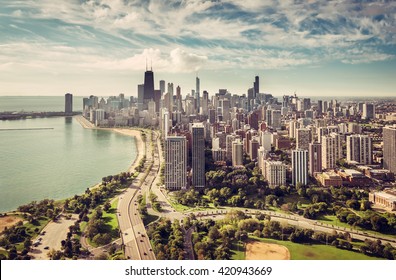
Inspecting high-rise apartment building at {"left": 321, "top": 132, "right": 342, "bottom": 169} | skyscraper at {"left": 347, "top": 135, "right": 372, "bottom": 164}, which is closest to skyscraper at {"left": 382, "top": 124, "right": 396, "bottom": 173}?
skyscraper at {"left": 347, "top": 135, "right": 372, "bottom": 164}

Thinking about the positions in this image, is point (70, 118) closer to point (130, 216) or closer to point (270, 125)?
point (270, 125)

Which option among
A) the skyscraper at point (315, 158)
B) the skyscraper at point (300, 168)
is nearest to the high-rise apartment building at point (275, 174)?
the skyscraper at point (300, 168)

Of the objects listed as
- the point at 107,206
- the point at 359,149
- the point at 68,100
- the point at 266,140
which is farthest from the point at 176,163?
the point at 68,100

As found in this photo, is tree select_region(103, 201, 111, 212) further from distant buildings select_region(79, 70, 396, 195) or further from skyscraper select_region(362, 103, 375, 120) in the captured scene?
skyscraper select_region(362, 103, 375, 120)

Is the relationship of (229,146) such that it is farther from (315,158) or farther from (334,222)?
(334,222)
